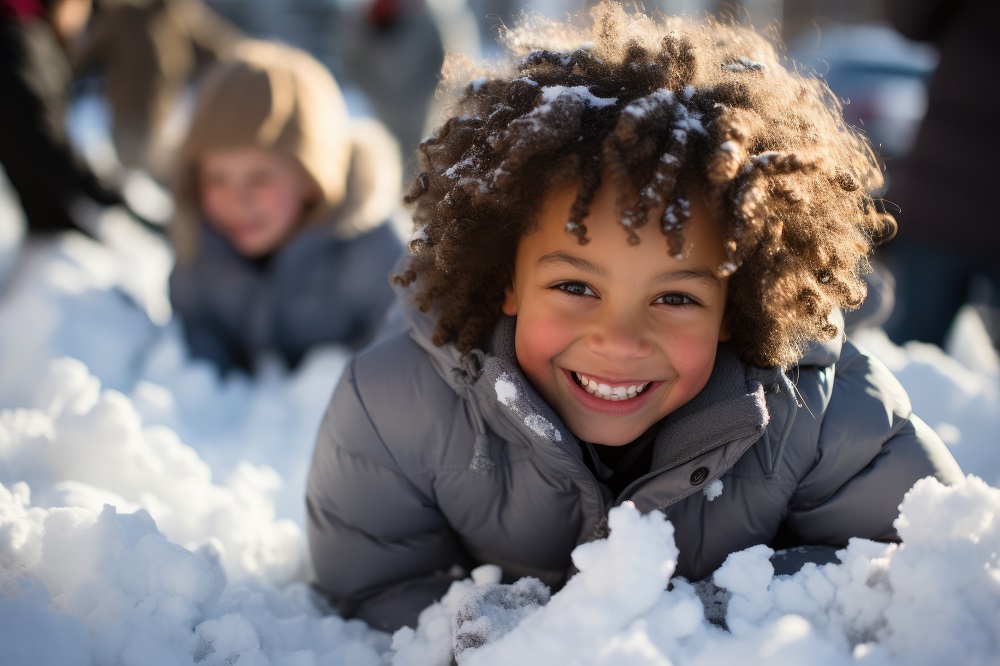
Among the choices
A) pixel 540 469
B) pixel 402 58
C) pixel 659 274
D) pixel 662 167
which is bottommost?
pixel 540 469

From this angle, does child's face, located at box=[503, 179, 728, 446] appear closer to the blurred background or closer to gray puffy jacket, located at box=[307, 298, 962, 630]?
gray puffy jacket, located at box=[307, 298, 962, 630]

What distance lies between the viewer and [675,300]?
143 centimetres

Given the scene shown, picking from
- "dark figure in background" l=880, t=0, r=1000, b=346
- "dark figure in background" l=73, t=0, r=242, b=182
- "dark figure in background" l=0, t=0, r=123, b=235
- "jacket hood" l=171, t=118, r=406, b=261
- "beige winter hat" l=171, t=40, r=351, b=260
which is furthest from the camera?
"dark figure in background" l=73, t=0, r=242, b=182

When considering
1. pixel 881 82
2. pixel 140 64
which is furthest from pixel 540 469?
pixel 881 82

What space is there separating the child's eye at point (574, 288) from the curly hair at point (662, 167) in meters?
0.12

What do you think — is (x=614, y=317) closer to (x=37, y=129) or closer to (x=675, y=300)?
(x=675, y=300)

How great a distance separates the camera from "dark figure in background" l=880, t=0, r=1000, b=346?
2615 millimetres

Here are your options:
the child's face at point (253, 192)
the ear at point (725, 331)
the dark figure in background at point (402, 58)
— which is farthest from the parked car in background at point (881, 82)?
the ear at point (725, 331)

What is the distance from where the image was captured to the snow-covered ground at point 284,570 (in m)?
1.15

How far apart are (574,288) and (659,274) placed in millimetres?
157

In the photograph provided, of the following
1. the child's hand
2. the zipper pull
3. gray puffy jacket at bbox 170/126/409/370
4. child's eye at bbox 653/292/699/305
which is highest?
child's eye at bbox 653/292/699/305

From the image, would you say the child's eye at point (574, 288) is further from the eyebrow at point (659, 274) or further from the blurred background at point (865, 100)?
the blurred background at point (865, 100)

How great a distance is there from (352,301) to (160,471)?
45.0 inches

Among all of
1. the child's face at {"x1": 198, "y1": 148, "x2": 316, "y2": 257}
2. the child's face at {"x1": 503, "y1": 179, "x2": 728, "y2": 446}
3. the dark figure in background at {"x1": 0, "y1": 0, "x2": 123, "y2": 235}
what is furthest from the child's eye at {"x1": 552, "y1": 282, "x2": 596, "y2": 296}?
the dark figure in background at {"x1": 0, "y1": 0, "x2": 123, "y2": 235}
